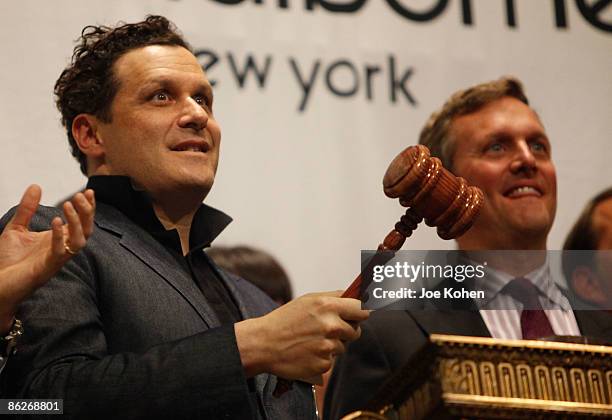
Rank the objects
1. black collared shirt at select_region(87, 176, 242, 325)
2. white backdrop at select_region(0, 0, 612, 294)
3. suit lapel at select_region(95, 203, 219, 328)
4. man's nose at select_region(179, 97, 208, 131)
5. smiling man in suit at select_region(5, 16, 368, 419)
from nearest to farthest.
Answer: smiling man in suit at select_region(5, 16, 368, 419) → suit lapel at select_region(95, 203, 219, 328) → black collared shirt at select_region(87, 176, 242, 325) → man's nose at select_region(179, 97, 208, 131) → white backdrop at select_region(0, 0, 612, 294)

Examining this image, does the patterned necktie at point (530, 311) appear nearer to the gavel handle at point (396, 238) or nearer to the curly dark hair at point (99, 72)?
the gavel handle at point (396, 238)

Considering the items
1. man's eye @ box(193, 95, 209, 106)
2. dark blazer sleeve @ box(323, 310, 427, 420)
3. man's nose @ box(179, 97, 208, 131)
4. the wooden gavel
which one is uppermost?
man's eye @ box(193, 95, 209, 106)

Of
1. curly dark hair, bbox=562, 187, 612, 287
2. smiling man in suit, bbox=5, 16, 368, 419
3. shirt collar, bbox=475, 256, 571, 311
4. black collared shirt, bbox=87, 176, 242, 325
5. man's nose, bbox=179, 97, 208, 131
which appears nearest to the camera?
smiling man in suit, bbox=5, 16, 368, 419

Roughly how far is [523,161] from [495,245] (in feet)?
0.81

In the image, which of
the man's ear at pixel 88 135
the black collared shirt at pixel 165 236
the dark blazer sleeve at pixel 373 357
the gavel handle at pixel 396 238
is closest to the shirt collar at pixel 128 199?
the black collared shirt at pixel 165 236

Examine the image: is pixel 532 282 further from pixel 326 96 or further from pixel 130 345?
pixel 130 345

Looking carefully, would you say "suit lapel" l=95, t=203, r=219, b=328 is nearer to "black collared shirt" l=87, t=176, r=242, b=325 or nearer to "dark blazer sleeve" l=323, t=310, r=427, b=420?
"black collared shirt" l=87, t=176, r=242, b=325

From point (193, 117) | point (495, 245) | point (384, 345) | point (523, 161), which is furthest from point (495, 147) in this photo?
point (193, 117)

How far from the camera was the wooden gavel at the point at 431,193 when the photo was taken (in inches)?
69.9

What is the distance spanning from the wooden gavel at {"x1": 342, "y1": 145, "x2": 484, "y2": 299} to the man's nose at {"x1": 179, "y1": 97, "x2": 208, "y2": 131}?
608mm

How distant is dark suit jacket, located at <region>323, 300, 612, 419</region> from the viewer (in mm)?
2295

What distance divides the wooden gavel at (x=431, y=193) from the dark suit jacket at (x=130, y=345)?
0.26 metres

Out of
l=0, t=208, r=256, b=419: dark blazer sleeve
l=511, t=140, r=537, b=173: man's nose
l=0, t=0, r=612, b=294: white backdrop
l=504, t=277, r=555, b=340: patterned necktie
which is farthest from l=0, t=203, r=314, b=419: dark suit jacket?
l=511, t=140, r=537, b=173: man's nose

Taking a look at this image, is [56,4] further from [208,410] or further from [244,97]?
[208,410]
